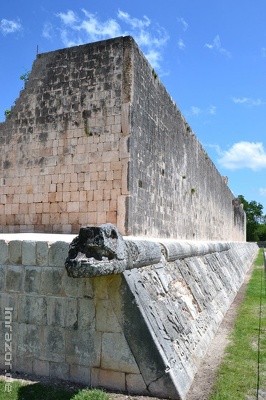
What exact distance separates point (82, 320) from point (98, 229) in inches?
39.9

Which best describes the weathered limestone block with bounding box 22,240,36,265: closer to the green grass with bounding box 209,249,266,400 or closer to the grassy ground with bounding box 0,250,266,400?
the grassy ground with bounding box 0,250,266,400

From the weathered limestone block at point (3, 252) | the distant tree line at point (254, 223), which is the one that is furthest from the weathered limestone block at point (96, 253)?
the distant tree line at point (254, 223)

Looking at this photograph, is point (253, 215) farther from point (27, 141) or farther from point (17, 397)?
point (17, 397)

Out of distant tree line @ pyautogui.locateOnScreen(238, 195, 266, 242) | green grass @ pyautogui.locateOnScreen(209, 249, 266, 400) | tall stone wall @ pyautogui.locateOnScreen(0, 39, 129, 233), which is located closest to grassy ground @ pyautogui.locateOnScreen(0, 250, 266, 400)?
green grass @ pyautogui.locateOnScreen(209, 249, 266, 400)

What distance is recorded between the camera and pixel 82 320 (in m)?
3.70

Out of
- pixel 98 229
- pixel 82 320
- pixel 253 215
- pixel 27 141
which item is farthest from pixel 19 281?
pixel 253 215

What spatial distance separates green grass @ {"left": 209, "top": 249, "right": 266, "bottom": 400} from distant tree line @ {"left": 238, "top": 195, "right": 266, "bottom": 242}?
240ft

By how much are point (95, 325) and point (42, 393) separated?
0.70 meters

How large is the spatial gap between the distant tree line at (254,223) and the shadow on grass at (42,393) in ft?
250

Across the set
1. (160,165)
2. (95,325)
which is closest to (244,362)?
(95,325)

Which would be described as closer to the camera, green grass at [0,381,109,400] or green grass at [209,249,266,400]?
green grass at [0,381,109,400]

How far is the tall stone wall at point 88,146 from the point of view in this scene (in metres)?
9.20

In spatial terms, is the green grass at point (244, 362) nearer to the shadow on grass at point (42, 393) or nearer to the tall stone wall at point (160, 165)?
the shadow on grass at point (42, 393)

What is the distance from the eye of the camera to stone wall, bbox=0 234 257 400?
11.3 feet
